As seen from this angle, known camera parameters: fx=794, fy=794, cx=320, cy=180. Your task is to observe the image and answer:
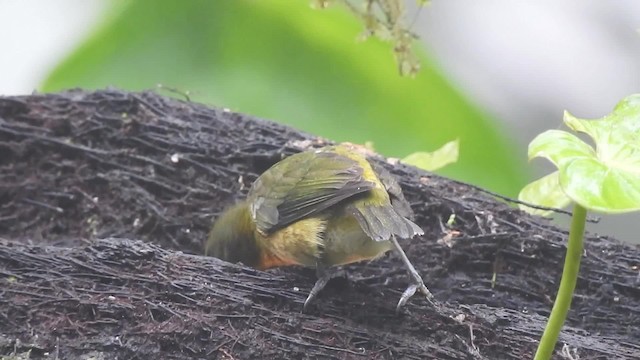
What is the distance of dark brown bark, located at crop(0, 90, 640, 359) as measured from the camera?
2.23m

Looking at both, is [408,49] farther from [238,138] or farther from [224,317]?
[224,317]

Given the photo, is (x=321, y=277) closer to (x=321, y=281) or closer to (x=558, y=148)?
(x=321, y=281)

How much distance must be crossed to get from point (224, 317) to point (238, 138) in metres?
1.28

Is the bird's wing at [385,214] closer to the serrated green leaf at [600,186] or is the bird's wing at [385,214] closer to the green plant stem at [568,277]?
the green plant stem at [568,277]

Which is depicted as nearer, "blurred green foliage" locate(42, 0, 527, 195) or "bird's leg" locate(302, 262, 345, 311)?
"bird's leg" locate(302, 262, 345, 311)

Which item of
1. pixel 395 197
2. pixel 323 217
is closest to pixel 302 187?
pixel 323 217

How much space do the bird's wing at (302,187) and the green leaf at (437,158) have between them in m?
0.77

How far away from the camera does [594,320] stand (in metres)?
2.58

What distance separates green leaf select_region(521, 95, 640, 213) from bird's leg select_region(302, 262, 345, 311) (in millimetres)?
917

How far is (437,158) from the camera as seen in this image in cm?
343

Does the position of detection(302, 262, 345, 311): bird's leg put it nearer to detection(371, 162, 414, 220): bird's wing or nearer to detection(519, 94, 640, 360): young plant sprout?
detection(371, 162, 414, 220): bird's wing

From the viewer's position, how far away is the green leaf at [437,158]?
134 inches

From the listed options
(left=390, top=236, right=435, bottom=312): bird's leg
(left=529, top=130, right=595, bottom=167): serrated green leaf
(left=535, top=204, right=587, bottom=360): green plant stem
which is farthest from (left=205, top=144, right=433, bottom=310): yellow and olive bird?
(left=529, top=130, right=595, bottom=167): serrated green leaf

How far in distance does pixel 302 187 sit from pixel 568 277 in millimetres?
1095
